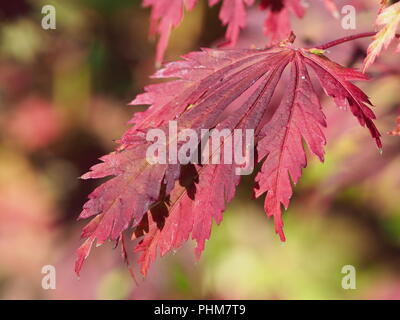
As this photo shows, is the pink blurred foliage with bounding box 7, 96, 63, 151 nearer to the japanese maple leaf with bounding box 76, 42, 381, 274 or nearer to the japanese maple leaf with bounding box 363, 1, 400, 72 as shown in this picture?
the japanese maple leaf with bounding box 76, 42, 381, 274

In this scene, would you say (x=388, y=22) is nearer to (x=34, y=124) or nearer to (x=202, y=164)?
(x=202, y=164)

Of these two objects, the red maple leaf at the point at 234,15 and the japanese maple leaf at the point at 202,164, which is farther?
the red maple leaf at the point at 234,15

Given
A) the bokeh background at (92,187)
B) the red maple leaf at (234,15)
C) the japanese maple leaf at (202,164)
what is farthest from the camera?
the bokeh background at (92,187)

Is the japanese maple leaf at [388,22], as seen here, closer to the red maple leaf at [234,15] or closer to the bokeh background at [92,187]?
the red maple leaf at [234,15]

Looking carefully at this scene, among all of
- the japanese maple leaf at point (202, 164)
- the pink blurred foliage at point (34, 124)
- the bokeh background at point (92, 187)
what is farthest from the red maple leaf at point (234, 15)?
the pink blurred foliage at point (34, 124)

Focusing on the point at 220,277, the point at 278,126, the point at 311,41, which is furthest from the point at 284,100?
the point at 220,277
